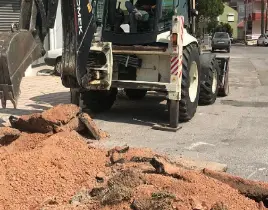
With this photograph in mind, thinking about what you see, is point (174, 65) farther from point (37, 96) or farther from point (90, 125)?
point (37, 96)

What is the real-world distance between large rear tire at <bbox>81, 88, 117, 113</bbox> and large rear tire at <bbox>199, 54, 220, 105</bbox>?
6.67ft

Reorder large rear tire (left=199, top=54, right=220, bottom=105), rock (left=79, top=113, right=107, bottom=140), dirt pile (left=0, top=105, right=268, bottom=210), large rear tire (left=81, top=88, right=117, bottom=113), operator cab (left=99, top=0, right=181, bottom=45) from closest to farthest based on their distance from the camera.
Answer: dirt pile (left=0, top=105, right=268, bottom=210)
rock (left=79, top=113, right=107, bottom=140)
operator cab (left=99, top=0, right=181, bottom=45)
large rear tire (left=81, top=88, right=117, bottom=113)
large rear tire (left=199, top=54, right=220, bottom=105)

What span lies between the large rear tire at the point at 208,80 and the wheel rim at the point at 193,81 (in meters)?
0.85

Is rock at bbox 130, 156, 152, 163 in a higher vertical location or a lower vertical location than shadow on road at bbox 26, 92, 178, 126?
higher

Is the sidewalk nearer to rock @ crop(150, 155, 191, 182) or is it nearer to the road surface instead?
the road surface

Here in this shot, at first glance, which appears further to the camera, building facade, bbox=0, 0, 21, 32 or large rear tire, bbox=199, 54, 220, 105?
building facade, bbox=0, 0, 21, 32

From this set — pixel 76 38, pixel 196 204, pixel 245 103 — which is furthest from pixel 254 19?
pixel 196 204

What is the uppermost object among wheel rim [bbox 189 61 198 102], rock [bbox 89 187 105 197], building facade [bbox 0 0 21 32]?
building facade [bbox 0 0 21 32]

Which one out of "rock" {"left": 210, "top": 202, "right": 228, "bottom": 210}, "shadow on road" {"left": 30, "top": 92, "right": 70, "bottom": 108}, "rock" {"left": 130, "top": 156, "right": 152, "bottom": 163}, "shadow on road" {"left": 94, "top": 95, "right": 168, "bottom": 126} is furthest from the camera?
"shadow on road" {"left": 30, "top": 92, "right": 70, "bottom": 108}

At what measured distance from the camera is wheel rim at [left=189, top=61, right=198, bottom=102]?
9206 mm

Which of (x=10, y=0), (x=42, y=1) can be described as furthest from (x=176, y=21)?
(x=10, y=0)

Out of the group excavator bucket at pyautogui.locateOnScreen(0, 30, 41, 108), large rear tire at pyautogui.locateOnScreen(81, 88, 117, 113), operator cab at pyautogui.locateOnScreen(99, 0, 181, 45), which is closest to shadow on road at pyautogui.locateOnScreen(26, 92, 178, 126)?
large rear tire at pyautogui.locateOnScreen(81, 88, 117, 113)

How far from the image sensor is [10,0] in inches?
633

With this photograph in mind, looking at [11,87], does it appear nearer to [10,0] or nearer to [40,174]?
[40,174]
